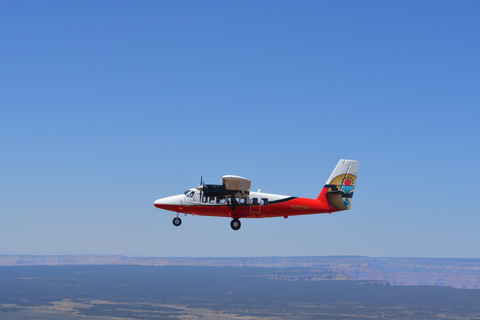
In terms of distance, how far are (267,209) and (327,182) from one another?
8.62 m

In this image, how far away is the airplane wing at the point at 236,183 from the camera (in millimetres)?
53616

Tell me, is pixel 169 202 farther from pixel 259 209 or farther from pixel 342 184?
pixel 342 184

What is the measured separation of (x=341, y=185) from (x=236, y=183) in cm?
1459

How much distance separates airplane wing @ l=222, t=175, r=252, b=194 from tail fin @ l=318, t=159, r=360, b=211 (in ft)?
34.8

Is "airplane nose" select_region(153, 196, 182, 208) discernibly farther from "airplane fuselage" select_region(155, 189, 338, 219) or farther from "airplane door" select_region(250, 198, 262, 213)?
"airplane door" select_region(250, 198, 262, 213)

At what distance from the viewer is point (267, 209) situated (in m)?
59.1

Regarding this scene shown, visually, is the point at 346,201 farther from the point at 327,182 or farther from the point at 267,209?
the point at 267,209

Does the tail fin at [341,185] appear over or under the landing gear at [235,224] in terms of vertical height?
over

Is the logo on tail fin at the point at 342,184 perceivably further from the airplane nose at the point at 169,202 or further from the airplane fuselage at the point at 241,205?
the airplane nose at the point at 169,202

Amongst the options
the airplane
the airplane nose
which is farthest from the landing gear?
the airplane nose

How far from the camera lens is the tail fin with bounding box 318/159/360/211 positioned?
6175 cm

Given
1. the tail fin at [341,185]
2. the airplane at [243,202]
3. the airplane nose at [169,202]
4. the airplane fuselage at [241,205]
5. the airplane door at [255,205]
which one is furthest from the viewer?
the tail fin at [341,185]

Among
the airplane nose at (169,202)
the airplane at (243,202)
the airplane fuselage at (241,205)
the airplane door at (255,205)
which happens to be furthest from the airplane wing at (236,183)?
the airplane nose at (169,202)

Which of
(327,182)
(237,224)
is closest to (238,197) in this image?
(237,224)
